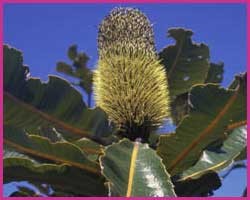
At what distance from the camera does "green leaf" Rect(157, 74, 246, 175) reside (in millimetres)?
3504

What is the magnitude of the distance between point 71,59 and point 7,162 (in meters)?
6.33

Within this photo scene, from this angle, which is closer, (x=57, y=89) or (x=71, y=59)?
(x=57, y=89)

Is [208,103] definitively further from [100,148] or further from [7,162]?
[7,162]

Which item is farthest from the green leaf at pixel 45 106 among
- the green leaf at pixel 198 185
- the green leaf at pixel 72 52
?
the green leaf at pixel 72 52

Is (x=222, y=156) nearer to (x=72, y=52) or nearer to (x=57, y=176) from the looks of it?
(x=57, y=176)

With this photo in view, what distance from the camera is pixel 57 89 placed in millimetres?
3861

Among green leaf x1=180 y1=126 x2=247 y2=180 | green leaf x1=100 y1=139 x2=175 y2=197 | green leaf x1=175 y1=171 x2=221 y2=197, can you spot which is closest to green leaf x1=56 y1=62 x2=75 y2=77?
green leaf x1=180 y1=126 x2=247 y2=180

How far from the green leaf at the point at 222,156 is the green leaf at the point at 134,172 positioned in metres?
0.38

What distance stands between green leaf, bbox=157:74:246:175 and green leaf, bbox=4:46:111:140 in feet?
1.75

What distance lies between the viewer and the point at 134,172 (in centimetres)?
335

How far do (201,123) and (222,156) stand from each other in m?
0.32

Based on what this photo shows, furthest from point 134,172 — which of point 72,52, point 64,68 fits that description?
point 72,52

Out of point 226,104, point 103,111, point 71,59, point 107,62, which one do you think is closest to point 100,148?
point 103,111

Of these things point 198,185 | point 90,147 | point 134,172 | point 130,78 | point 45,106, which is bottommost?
point 198,185
